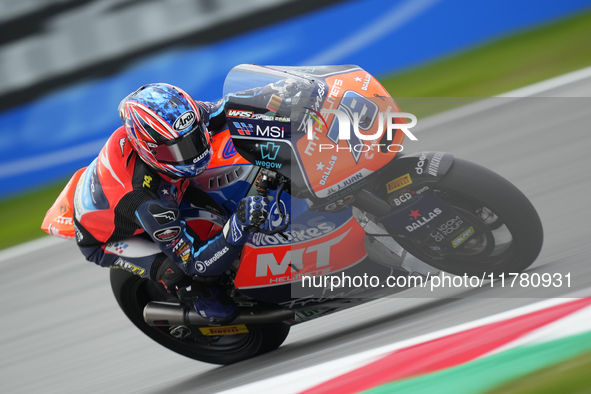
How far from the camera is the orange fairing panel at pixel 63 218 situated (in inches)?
139

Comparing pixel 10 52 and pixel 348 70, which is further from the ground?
pixel 348 70

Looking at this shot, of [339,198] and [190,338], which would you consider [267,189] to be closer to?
[339,198]

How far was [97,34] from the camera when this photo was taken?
6.61 metres

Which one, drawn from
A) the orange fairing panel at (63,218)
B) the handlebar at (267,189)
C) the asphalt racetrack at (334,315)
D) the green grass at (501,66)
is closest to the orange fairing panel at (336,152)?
the handlebar at (267,189)

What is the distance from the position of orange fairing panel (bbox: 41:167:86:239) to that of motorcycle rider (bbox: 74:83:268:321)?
158 mm

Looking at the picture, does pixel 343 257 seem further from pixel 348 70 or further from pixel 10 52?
pixel 10 52

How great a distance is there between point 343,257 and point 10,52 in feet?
16.8

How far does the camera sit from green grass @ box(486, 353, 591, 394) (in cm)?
210

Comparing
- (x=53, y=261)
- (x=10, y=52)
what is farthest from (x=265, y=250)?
(x=10, y=52)

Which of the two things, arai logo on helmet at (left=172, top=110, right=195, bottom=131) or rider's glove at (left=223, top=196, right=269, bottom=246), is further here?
arai logo on helmet at (left=172, top=110, right=195, bottom=131)

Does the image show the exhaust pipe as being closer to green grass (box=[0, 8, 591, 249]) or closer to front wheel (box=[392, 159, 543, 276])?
front wheel (box=[392, 159, 543, 276])

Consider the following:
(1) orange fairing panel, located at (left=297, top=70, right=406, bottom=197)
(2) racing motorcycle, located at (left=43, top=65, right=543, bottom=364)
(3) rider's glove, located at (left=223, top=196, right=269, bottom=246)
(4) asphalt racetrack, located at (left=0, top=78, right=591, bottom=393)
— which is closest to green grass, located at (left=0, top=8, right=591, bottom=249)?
(4) asphalt racetrack, located at (left=0, top=78, right=591, bottom=393)

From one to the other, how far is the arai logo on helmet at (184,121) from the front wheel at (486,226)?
1.10 meters

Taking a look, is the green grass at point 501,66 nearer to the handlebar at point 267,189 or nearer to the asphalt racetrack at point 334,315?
the asphalt racetrack at point 334,315
